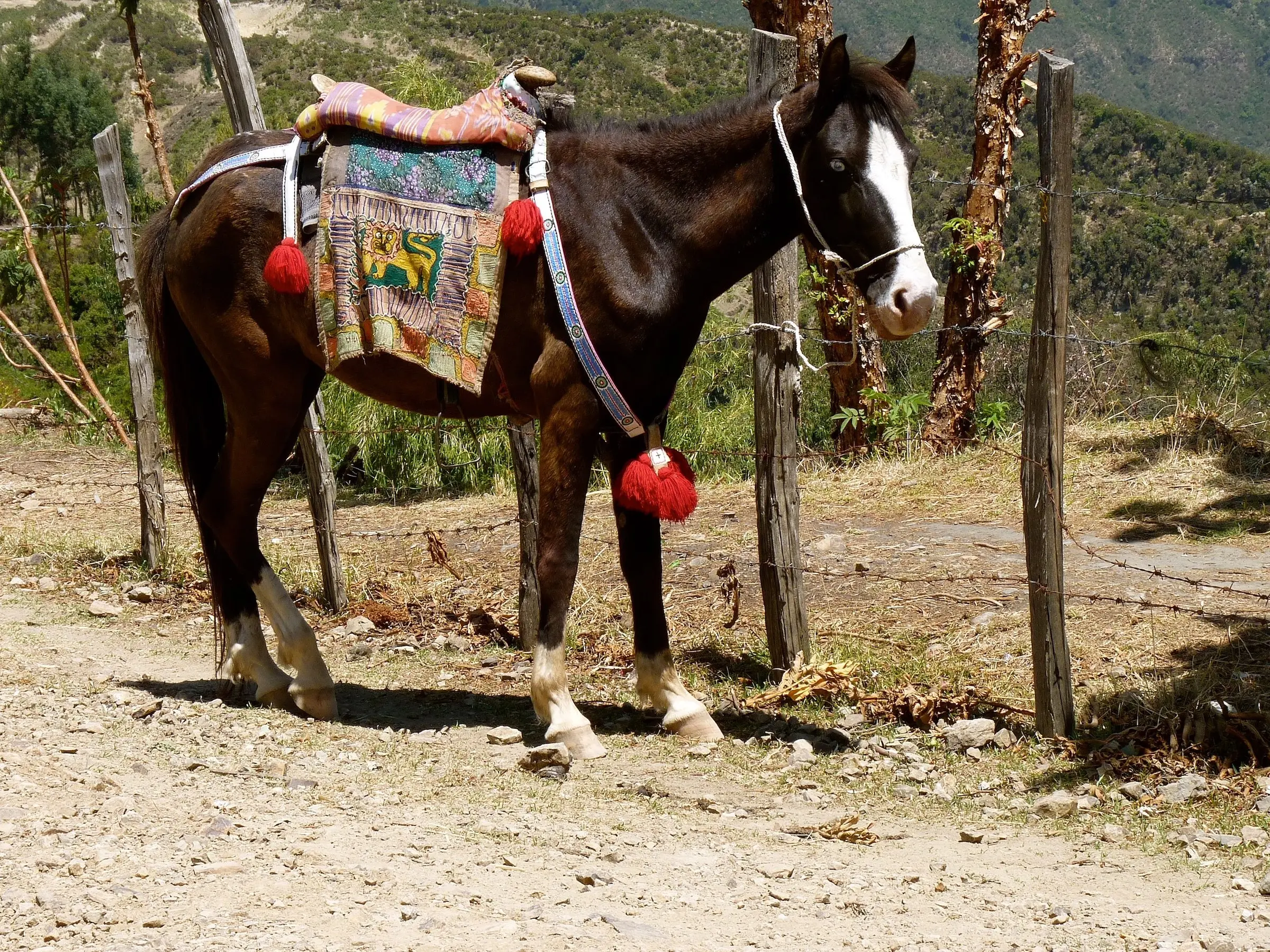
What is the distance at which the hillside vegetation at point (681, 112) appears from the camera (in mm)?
10125

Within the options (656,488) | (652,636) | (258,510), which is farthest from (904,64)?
(258,510)

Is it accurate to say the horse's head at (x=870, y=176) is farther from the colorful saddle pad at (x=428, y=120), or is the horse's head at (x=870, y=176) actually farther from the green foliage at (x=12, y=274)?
the green foliage at (x=12, y=274)

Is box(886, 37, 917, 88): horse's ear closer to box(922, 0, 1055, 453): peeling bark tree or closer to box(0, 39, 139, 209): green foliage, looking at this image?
box(922, 0, 1055, 453): peeling bark tree

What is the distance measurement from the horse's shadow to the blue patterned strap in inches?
49.8

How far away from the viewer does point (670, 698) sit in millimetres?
4703

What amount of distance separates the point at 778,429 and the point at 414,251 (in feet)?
5.14

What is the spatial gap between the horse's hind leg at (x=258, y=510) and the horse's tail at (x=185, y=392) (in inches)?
4.0

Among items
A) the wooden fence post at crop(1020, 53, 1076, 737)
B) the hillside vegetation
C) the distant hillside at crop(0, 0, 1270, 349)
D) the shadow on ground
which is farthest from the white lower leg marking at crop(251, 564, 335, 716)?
the shadow on ground

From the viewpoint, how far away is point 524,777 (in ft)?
13.7

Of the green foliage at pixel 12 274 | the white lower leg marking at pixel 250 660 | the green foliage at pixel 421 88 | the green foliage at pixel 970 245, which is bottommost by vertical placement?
the white lower leg marking at pixel 250 660

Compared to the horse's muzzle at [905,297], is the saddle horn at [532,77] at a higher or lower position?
higher

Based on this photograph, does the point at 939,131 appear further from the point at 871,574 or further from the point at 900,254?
the point at 900,254

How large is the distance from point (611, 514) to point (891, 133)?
4.19 m

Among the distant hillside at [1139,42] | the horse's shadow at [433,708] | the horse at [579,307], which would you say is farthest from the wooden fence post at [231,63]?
the distant hillside at [1139,42]
